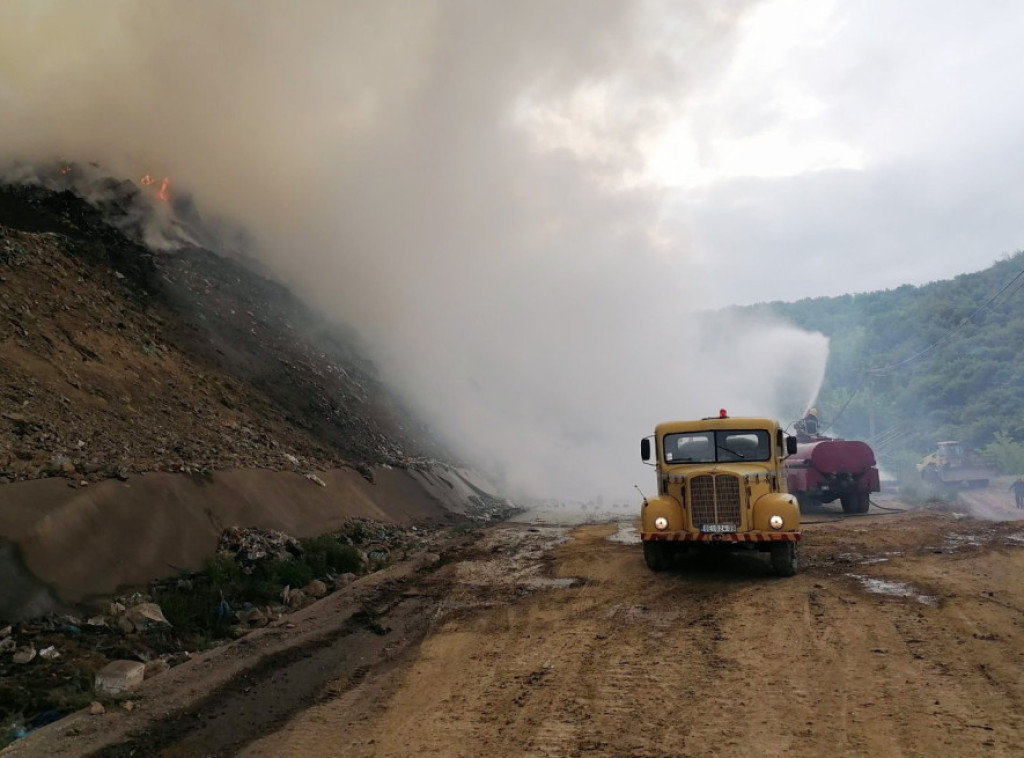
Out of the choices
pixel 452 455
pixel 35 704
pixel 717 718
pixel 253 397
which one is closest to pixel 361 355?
pixel 452 455

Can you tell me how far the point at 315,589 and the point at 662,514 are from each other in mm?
5115

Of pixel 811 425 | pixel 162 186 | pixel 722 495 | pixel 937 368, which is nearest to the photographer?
pixel 722 495

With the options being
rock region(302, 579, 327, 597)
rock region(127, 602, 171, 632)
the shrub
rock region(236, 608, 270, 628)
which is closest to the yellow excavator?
the shrub

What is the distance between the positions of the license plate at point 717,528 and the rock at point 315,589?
18.1ft

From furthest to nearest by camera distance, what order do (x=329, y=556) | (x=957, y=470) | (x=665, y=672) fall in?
(x=957, y=470) < (x=329, y=556) < (x=665, y=672)

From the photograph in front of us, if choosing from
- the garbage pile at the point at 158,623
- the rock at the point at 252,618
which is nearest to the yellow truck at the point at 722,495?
the garbage pile at the point at 158,623

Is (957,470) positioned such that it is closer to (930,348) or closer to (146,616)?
(146,616)

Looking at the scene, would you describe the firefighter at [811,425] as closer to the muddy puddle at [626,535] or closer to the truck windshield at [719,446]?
the muddy puddle at [626,535]

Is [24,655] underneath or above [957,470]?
underneath

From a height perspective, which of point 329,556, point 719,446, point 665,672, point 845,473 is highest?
point 719,446

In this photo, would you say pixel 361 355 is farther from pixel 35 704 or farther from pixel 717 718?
pixel 717 718

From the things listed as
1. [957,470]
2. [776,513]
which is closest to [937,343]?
[957,470]

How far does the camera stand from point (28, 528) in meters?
7.09

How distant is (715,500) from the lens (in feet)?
29.9
